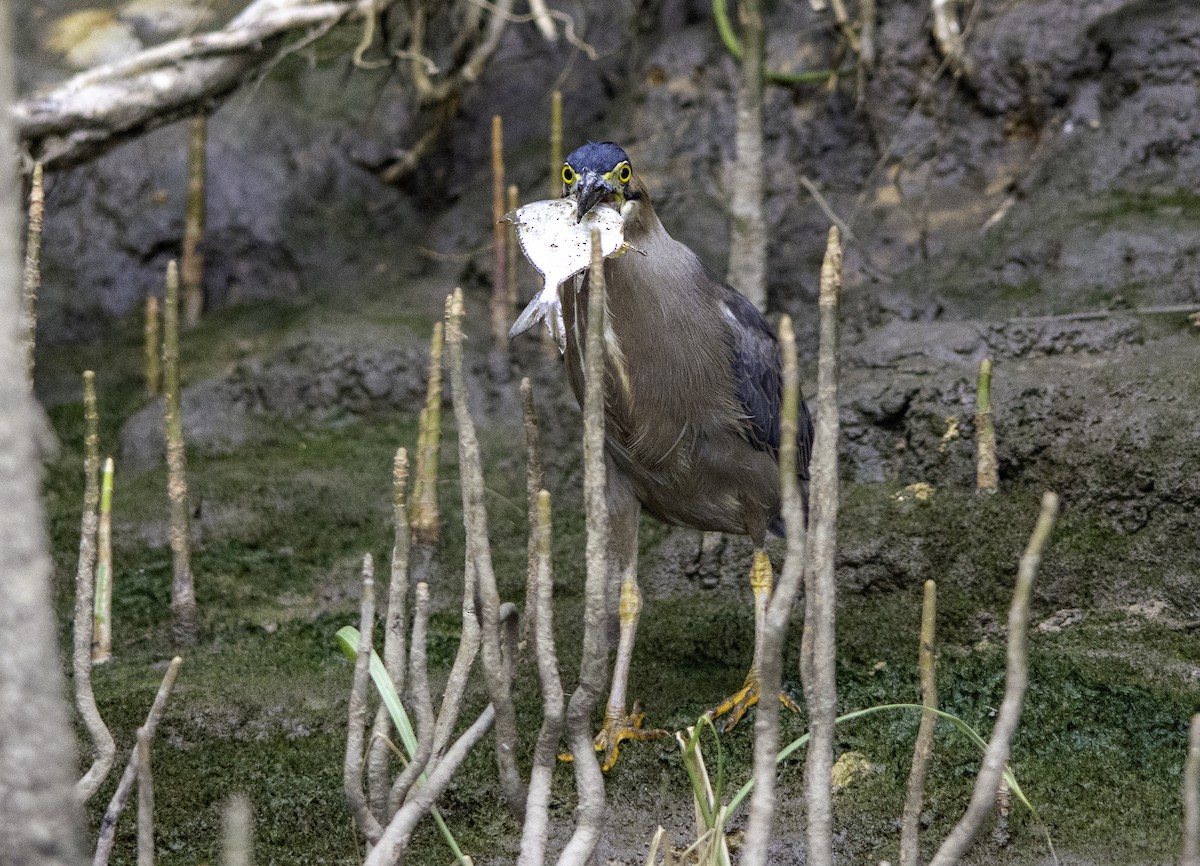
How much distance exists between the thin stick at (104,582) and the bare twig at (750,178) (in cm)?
292

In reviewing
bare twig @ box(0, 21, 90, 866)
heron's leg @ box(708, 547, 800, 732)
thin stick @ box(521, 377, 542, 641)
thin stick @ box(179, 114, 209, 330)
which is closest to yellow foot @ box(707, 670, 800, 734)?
heron's leg @ box(708, 547, 800, 732)

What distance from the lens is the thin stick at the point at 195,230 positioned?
22.1 ft

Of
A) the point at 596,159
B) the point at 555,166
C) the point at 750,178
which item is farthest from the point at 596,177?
the point at 555,166

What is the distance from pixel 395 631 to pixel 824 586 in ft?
3.07

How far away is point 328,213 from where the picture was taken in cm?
757

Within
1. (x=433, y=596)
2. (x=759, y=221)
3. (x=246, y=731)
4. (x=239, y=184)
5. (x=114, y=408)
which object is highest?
(x=239, y=184)

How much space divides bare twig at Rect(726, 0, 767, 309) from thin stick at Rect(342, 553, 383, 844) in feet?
11.7

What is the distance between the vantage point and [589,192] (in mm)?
3705

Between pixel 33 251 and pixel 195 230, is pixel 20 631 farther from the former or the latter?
pixel 195 230

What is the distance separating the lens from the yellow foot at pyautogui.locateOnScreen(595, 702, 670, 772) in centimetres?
402

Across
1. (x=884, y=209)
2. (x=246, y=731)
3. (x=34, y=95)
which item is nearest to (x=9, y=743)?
(x=246, y=731)

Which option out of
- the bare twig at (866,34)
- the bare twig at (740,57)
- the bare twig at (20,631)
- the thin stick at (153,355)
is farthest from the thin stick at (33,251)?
the bare twig at (866,34)

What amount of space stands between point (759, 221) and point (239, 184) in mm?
3088

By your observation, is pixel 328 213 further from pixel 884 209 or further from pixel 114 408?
pixel 884 209
